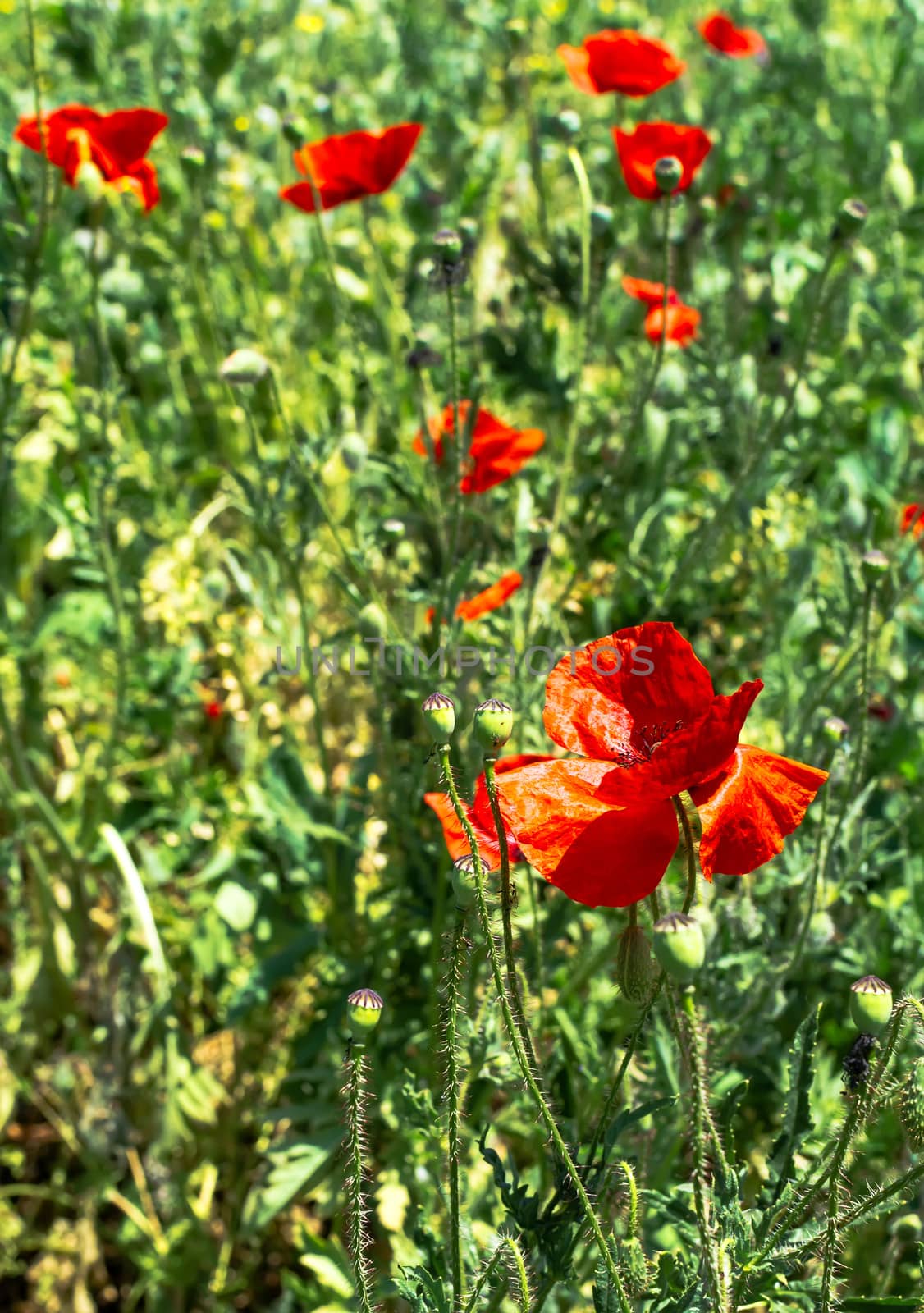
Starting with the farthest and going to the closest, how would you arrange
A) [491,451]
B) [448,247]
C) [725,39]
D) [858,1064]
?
[725,39] < [491,451] < [448,247] < [858,1064]

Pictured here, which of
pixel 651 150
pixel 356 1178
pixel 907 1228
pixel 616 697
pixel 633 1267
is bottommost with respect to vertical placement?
pixel 907 1228

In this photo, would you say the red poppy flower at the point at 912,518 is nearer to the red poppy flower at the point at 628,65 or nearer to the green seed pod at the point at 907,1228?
the green seed pod at the point at 907,1228

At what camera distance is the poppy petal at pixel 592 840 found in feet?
2.49

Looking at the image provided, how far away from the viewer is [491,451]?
4.77ft

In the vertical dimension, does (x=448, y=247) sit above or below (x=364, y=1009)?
above

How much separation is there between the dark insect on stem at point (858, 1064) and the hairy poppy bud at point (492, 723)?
0.91 feet

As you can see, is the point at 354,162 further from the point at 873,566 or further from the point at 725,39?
the point at 725,39

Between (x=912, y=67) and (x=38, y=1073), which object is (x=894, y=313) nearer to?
(x=912, y=67)

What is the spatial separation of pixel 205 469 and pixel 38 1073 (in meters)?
0.95

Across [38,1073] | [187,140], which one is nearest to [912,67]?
[187,140]

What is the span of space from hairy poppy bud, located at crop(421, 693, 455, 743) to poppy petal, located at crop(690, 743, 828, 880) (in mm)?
153

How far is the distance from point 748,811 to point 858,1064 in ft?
0.53

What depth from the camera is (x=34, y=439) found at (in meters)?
2.11

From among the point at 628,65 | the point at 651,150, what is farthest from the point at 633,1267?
the point at 628,65
